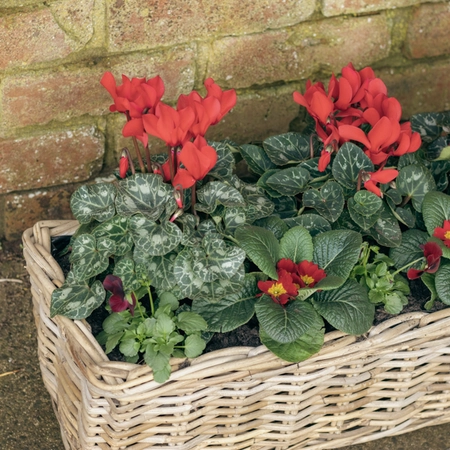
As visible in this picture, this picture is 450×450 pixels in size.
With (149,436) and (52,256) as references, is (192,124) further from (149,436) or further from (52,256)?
(149,436)

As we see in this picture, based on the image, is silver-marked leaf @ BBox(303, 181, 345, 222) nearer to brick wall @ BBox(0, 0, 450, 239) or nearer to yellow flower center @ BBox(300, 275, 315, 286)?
yellow flower center @ BBox(300, 275, 315, 286)

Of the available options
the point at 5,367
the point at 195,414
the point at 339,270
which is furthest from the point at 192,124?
the point at 5,367

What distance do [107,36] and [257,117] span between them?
48 cm

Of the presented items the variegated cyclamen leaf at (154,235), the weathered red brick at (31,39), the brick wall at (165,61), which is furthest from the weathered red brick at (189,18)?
the variegated cyclamen leaf at (154,235)

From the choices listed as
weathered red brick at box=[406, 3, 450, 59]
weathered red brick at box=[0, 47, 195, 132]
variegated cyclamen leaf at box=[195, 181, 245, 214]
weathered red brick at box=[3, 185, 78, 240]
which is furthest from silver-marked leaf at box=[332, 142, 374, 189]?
weathered red brick at box=[3, 185, 78, 240]

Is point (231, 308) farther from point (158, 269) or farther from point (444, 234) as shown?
point (444, 234)

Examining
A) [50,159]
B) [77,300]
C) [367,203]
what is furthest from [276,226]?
[50,159]

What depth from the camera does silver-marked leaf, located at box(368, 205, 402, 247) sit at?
1525 mm

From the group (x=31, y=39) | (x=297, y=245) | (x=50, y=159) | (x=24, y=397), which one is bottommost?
(x=24, y=397)

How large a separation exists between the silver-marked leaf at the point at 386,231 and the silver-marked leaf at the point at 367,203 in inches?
2.2

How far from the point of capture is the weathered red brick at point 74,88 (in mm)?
1801

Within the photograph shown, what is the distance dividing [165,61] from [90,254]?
0.65 m

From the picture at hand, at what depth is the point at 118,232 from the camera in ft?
4.80

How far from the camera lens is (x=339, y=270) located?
1.45 metres
